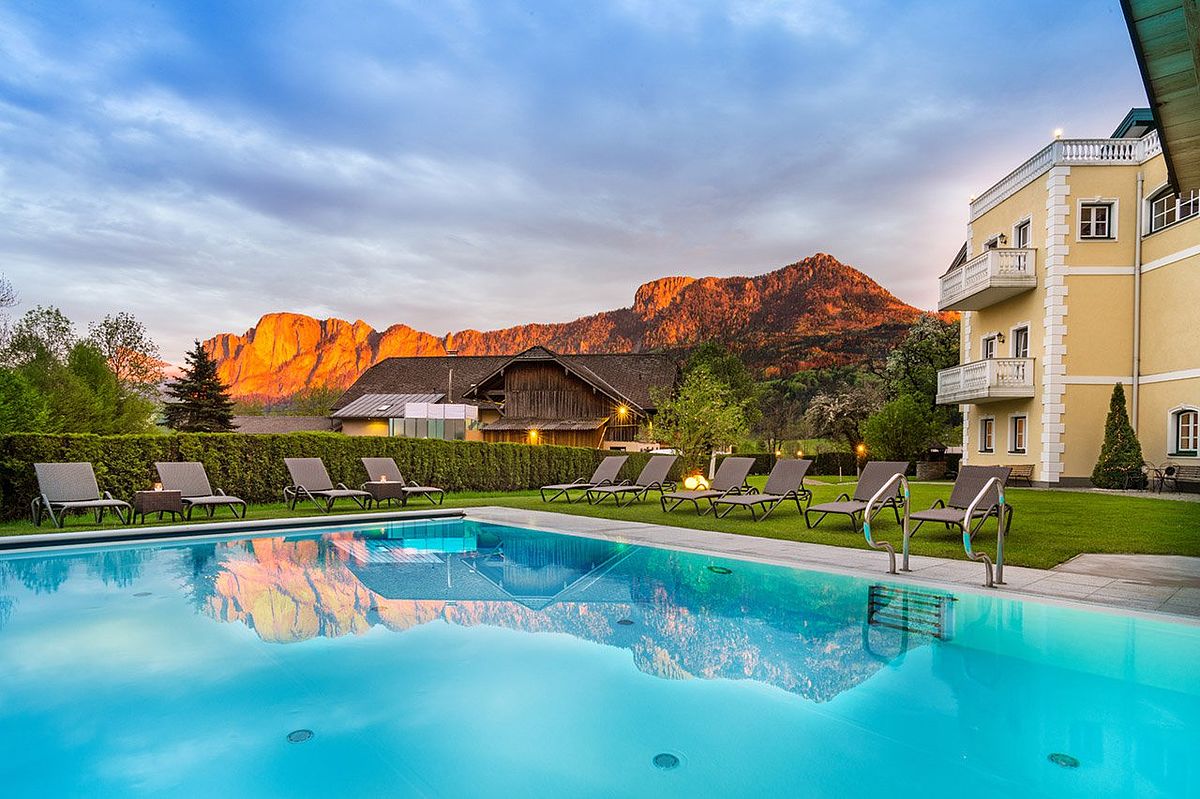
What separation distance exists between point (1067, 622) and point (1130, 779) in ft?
8.24

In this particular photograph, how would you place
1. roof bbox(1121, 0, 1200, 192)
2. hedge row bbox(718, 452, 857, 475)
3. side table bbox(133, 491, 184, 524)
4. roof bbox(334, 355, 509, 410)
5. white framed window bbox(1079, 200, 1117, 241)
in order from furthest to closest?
1. roof bbox(334, 355, 509, 410)
2. hedge row bbox(718, 452, 857, 475)
3. white framed window bbox(1079, 200, 1117, 241)
4. side table bbox(133, 491, 184, 524)
5. roof bbox(1121, 0, 1200, 192)

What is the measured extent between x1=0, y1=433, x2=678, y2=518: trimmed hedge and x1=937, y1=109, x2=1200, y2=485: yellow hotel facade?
14581mm

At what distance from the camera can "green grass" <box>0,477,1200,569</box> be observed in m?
8.62

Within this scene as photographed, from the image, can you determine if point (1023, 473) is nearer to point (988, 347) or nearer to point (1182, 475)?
point (1182, 475)

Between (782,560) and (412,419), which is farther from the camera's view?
(412,419)

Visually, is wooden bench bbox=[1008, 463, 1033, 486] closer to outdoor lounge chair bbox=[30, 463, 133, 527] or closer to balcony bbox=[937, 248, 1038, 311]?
balcony bbox=[937, 248, 1038, 311]

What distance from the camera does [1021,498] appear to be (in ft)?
49.9

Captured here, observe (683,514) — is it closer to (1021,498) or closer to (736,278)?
(1021,498)

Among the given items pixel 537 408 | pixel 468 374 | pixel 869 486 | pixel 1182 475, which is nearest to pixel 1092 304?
pixel 1182 475

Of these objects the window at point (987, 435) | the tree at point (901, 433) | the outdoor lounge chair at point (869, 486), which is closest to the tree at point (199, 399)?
the tree at point (901, 433)

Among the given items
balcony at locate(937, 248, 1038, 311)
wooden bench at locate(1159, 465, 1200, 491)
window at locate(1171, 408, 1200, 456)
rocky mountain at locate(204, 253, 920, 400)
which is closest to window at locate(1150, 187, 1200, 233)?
balcony at locate(937, 248, 1038, 311)

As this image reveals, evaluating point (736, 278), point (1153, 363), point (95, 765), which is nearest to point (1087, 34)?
point (1153, 363)

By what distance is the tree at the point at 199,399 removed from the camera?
3978cm

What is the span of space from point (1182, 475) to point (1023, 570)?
13.4 meters
